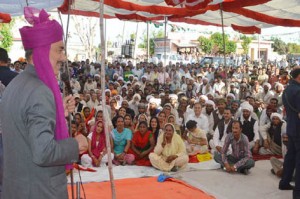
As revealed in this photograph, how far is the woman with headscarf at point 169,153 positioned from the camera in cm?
565

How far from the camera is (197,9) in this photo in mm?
Answer: 5844

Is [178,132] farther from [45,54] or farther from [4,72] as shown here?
[45,54]

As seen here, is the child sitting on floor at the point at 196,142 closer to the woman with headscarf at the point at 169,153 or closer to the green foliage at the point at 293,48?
the woman with headscarf at the point at 169,153

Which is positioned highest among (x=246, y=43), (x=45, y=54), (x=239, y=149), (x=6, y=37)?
(x=246, y=43)

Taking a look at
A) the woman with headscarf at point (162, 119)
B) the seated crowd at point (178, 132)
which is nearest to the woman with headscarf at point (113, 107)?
the seated crowd at point (178, 132)

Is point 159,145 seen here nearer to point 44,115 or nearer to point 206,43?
point 44,115

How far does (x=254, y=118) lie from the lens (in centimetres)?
701

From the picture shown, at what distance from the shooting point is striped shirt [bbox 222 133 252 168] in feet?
17.9

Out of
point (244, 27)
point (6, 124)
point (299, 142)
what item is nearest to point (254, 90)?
point (244, 27)

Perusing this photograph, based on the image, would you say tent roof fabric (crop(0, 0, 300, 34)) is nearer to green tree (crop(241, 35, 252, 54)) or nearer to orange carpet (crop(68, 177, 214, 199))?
orange carpet (crop(68, 177, 214, 199))

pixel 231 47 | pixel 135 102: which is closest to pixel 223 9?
pixel 135 102

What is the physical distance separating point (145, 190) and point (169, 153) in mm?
1202

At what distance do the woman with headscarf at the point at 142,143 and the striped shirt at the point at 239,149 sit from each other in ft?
4.10

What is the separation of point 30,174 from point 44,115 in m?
0.26
